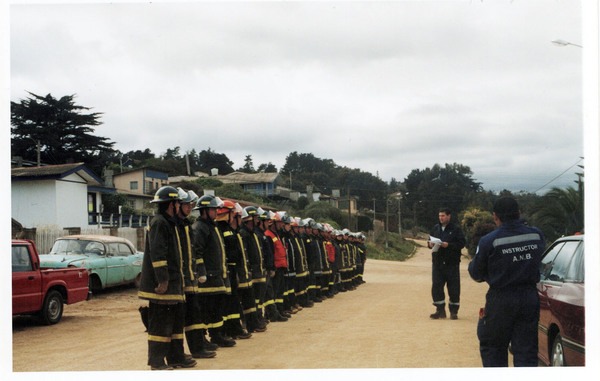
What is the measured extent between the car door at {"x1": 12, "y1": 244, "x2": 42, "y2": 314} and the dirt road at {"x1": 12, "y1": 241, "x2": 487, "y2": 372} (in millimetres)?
496

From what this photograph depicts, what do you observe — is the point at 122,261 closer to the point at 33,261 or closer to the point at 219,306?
the point at 33,261

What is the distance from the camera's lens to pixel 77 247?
15289 millimetres

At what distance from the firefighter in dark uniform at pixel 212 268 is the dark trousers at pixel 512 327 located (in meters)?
3.92

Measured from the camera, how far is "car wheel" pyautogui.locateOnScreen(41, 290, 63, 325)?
11250 mm

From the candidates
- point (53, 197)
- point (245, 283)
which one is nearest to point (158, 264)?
point (245, 283)

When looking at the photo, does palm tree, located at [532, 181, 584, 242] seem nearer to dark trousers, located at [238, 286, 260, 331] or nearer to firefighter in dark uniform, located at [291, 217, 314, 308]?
firefighter in dark uniform, located at [291, 217, 314, 308]

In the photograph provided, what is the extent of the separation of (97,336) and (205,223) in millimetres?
3235

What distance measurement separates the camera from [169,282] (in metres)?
7.14

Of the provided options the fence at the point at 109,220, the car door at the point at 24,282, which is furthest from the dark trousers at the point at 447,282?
the fence at the point at 109,220

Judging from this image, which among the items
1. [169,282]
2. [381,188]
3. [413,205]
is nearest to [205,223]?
[169,282]

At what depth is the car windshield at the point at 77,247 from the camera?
15.1 metres

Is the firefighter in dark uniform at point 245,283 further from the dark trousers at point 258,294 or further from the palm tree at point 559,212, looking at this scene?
the palm tree at point 559,212

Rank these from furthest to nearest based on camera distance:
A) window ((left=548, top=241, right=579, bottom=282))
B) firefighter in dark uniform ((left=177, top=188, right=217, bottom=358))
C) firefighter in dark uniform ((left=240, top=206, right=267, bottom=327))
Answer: firefighter in dark uniform ((left=240, top=206, right=267, bottom=327)) → firefighter in dark uniform ((left=177, top=188, right=217, bottom=358)) → window ((left=548, top=241, right=579, bottom=282))

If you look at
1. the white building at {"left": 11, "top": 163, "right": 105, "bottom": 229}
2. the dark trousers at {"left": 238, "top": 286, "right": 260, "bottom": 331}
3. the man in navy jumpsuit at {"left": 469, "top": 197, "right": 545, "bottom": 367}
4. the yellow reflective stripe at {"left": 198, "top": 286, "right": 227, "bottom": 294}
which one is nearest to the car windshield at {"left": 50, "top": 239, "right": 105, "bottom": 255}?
the white building at {"left": 11, "top": 163, "right": 105, "bottom": 229}
